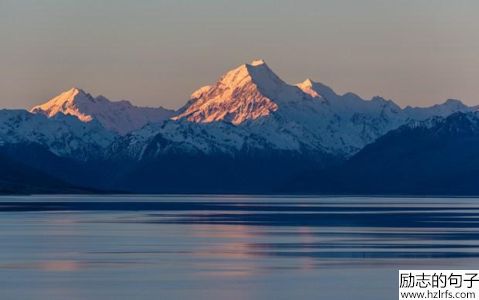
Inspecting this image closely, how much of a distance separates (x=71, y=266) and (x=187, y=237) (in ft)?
132

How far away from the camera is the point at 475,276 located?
84188mm

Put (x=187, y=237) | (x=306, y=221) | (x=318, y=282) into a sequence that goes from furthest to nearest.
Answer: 1. (x=306, y=221)
2. (x=187, y=237)
3. (x=318, y=282)

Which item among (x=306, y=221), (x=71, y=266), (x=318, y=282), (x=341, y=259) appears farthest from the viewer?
(x=306, y=221)

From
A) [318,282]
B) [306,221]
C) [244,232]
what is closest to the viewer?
[318,282]

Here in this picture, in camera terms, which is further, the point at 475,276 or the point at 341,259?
the point at 341,259

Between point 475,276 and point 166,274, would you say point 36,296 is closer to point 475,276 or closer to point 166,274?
point 166,274

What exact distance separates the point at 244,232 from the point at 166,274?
2334 inches

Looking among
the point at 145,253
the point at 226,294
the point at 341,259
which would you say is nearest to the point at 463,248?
the point at 341,259

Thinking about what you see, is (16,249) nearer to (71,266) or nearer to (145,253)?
(145,253)

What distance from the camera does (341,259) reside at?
364 feet

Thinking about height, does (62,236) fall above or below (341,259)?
above

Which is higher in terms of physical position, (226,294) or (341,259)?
(341,259)

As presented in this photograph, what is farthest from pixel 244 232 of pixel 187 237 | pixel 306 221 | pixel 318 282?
pixel 318 282

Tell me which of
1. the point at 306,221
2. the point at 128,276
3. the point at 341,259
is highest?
the point at 306,221
